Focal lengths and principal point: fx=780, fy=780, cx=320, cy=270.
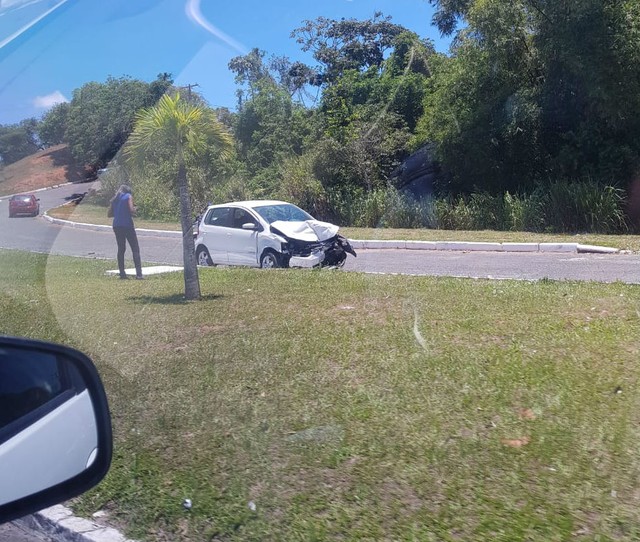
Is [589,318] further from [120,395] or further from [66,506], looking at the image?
[66,506]

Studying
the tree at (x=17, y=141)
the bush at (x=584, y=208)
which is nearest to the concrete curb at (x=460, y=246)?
the tree at (x=17, y=141)

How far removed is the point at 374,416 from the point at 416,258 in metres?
10.2

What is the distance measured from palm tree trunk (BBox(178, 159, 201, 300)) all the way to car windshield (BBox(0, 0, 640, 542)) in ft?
0.14

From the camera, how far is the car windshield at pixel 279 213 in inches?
523

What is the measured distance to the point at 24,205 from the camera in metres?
20.0

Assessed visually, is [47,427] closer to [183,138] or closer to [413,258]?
[183,138]

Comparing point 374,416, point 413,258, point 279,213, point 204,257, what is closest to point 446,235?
point 413,258

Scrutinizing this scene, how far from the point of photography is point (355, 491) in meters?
4.09

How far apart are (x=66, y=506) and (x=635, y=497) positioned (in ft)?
9.97

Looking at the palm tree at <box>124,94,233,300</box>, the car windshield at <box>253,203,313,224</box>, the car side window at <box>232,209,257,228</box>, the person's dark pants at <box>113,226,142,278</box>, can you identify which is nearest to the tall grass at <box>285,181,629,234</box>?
the car windshield at <box>253,203,313,224</box>

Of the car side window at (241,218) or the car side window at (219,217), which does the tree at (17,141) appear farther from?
the car side window at (241,218)

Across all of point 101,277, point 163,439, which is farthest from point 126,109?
point 163,439

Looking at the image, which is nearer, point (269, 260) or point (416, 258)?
point (269, 260)

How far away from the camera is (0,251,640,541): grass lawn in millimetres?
3879
